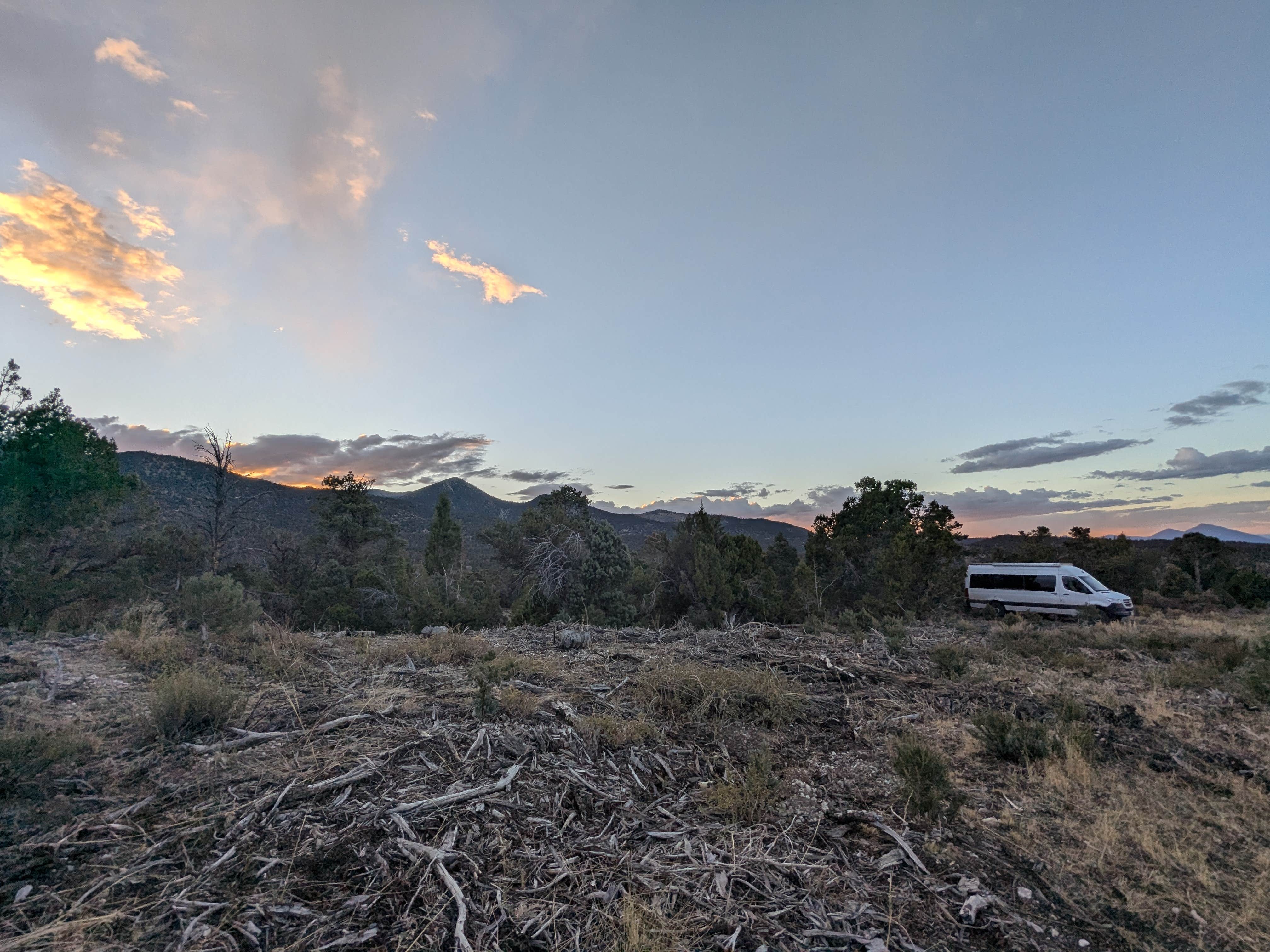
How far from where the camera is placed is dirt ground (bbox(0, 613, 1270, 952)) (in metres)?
2.89

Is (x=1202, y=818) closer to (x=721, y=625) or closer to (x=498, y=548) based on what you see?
(x=721, y=625)

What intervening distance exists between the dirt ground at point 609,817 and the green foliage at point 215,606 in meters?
2.92

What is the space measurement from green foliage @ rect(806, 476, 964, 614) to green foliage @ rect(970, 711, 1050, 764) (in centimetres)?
1588

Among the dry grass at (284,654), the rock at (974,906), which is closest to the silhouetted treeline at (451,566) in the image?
the dry grass at (284,654)

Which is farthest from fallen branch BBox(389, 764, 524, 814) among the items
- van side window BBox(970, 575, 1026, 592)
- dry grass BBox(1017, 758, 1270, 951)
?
van side window BBox(970, 575, 1026, 592)

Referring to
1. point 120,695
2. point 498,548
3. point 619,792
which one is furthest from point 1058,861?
point 498,548

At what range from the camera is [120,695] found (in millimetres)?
6004

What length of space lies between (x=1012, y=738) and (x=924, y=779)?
1.82m

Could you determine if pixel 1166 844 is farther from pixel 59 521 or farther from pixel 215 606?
pixel 59 521

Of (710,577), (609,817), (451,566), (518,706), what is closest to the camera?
(609,817)

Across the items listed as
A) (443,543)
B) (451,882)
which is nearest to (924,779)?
(451,882)

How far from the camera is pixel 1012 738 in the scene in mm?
5410

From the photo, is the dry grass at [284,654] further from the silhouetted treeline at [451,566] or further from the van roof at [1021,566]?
the van roof at [1021,566]

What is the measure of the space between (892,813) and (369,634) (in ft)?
33.9
